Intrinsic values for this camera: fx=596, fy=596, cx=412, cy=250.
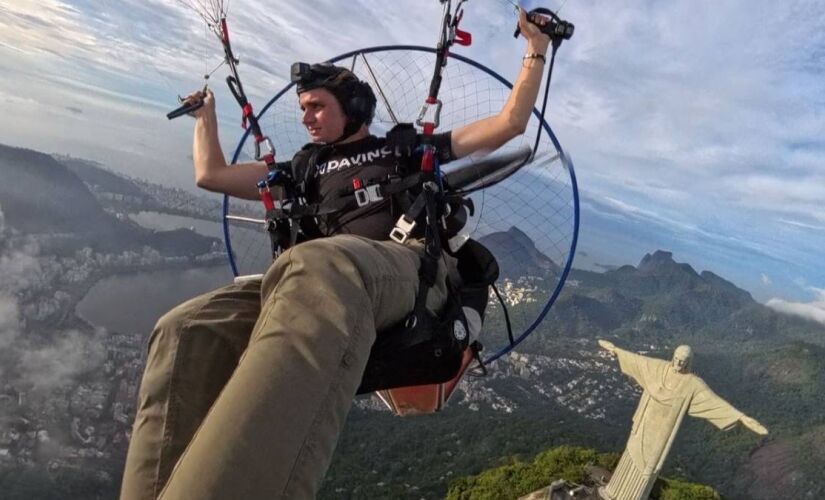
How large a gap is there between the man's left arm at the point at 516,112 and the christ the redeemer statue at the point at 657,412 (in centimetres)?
887

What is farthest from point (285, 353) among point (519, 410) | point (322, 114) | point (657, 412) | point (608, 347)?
point (519, 410)

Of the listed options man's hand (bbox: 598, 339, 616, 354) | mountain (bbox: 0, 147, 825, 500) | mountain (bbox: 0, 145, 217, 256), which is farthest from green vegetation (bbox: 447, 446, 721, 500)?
mountain (bbox: 0, 145, 217, 256)

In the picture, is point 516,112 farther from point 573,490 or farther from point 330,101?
A: point 573,490

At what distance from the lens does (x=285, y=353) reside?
4.81ft

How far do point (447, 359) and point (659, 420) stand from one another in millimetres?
10497

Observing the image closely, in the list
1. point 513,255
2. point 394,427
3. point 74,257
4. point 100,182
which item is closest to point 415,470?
point 394,427

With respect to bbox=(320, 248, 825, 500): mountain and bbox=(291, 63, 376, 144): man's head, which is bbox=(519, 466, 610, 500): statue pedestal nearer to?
bbox=(320, 248, 825, 500): mountain

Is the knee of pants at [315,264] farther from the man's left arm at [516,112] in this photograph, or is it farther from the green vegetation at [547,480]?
the green vegetation at [547,480]

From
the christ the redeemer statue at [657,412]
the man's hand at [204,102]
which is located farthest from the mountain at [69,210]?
the man's hand at [204,102]

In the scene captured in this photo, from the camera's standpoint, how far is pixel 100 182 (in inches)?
3925

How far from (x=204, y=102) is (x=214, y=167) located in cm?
39

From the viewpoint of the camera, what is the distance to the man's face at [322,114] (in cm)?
318

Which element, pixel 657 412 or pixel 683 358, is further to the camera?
pixel 657 412

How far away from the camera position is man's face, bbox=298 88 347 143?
125 inches
